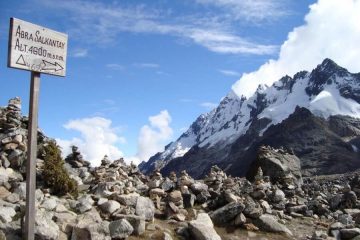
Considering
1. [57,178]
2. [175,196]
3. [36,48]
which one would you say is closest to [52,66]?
[36,48]

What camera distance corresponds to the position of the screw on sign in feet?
38.6

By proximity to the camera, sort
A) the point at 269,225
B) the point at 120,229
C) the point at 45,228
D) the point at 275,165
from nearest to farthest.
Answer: the point at 45,228, the point at 120,229, the point at 269,225, the point at 275,165

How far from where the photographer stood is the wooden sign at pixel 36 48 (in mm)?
11727

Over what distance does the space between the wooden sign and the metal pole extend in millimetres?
370

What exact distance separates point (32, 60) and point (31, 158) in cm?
238

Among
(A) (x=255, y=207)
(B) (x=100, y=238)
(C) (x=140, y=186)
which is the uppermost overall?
(C) (x=140, y=186)

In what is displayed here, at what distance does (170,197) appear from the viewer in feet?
63.0

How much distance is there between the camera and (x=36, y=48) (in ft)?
40.2

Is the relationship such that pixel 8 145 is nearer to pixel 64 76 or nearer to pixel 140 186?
pixel 140 186

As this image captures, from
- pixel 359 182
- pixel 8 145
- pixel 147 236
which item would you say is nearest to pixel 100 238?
pixel 147 236

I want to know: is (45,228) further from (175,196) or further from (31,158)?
(175,196)

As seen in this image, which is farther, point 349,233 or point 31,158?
point 349,233

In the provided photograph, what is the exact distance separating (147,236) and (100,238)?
188cm

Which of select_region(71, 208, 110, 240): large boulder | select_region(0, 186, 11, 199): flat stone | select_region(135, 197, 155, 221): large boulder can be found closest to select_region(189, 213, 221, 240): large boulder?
select_region(135, 197, 155, 221): large boulder
